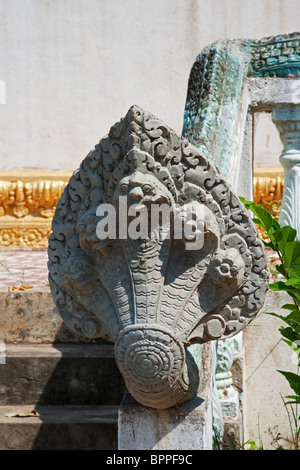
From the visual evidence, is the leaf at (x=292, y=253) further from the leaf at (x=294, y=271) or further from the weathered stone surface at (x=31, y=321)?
the weathered stone surface at (x=31, y=321)

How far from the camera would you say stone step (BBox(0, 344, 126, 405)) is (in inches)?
137

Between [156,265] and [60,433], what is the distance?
1.33 meters

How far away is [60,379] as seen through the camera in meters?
3.51

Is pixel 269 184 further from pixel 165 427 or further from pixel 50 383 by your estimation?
pixel 165 427

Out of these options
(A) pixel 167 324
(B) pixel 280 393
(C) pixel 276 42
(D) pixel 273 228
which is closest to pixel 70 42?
(C) pixel 276 42

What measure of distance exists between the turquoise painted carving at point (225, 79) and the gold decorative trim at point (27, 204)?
3573 millimetres

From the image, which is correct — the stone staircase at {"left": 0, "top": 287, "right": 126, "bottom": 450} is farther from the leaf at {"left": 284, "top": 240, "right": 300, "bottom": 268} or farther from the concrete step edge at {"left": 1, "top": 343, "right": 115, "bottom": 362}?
the leaf at {"left": 284, "top": 240, "right": 300, "bottom": 268}

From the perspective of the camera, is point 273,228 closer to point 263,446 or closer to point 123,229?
point 123,229

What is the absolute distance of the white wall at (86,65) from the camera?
7023 mm

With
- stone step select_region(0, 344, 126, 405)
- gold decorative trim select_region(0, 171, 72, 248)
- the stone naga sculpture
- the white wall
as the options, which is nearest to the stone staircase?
stone step select_region(0, 344, 126, 405)

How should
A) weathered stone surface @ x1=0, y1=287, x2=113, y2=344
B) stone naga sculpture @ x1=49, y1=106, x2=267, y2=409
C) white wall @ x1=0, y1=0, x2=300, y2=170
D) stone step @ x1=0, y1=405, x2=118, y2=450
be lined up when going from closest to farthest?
1. stone naga sculpture @ x1=49, y1=106, x2=267, y2=409
2. stone step @ x1=0, y1=405, x2=118, y2=450
3. weathered stone surface @ x1=0, y1=287, x2=113, y2=344
4. white wall @ x1=0, y1=0, x2=300, y2=170

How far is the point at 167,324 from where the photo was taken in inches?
85.4

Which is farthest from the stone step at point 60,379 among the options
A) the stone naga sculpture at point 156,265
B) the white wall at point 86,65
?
the white wall at point 86,65

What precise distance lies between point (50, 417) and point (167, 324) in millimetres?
1338
